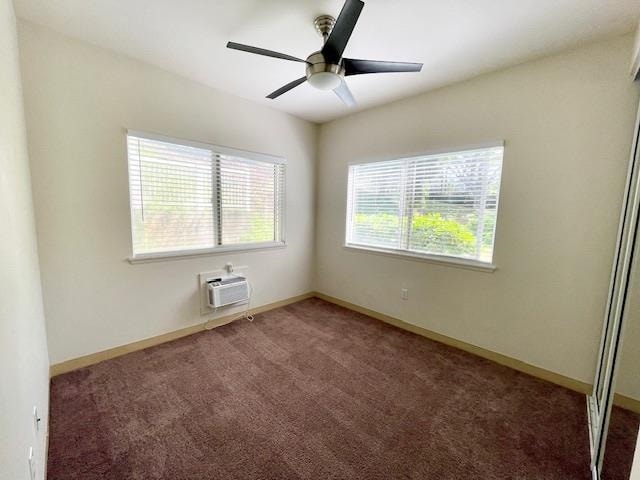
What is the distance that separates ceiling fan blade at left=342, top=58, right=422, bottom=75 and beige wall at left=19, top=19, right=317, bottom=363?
163 centimetres

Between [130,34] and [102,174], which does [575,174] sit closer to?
[130,34]

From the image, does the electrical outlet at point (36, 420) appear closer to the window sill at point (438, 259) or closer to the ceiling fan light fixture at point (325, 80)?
the ceiling fan light fixture at point (325, 80)

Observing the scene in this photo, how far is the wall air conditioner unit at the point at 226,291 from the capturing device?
2822 mm

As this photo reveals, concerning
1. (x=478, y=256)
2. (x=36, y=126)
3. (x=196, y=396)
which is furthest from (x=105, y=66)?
(x=478, y=256)

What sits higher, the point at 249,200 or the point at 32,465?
the point at 249,200

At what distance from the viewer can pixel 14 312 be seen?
3.32 ft

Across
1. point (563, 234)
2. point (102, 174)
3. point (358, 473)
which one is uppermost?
point (102, 174)

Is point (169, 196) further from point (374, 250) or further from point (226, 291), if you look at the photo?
point (374, 250)

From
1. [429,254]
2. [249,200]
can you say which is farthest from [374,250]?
[249,200]

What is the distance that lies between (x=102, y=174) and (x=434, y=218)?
10.1ft

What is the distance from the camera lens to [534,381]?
212 centimetres

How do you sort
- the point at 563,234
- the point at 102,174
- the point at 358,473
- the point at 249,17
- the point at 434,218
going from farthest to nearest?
1. the point at 434,218
2. the point at 102,174
3. the point at 563,234
4. the point at 249,17
5. the point at 358,473

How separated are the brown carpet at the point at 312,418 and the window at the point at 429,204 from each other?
1.10m

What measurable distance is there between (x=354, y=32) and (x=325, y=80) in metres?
0.43
